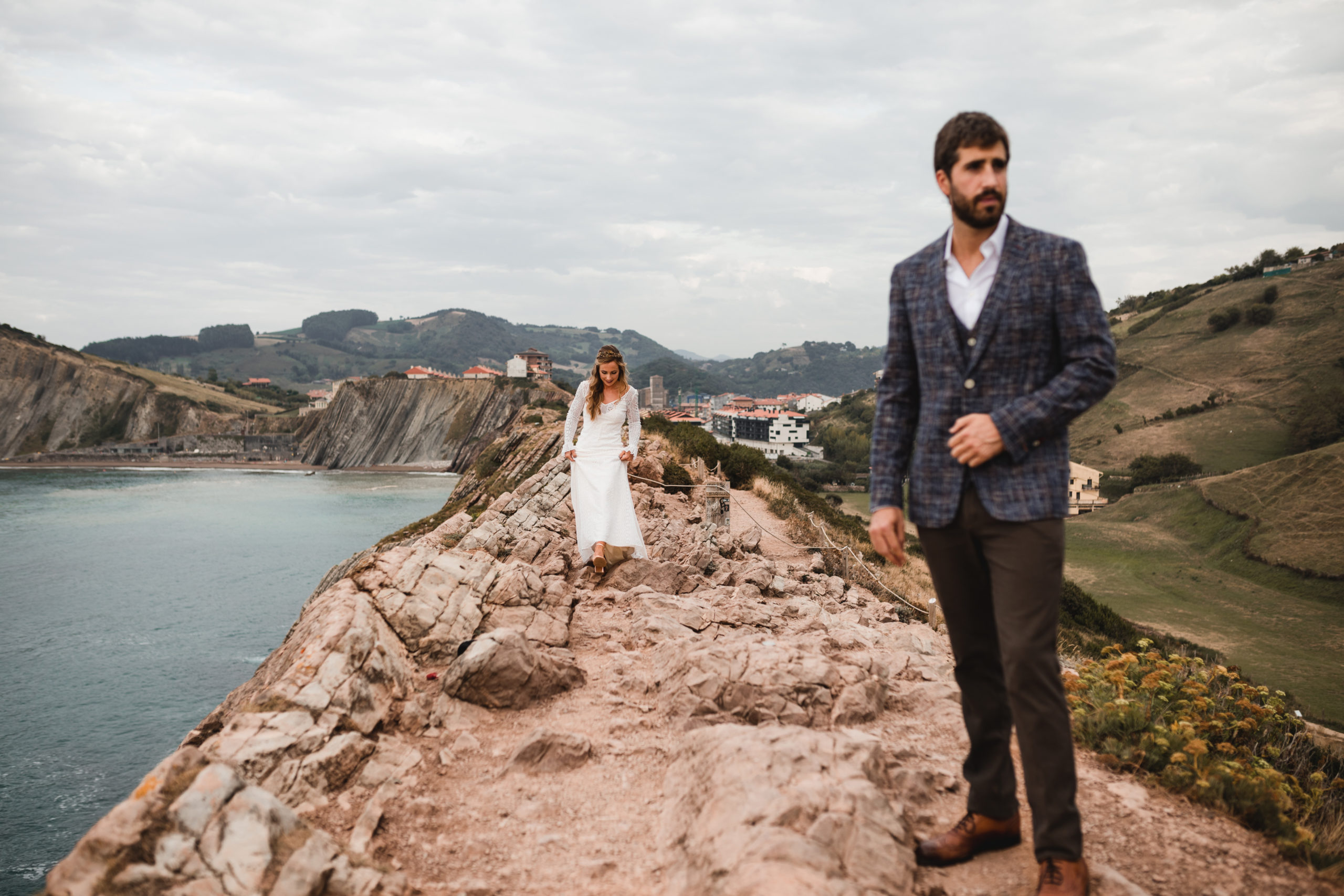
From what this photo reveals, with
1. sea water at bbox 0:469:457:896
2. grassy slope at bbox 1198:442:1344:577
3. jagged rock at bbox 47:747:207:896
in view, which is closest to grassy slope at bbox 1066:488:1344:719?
grassy slope at bbox 1198:442:1344:577

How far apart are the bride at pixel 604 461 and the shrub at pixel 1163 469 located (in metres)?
62.7

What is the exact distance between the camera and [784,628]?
578 centimetres

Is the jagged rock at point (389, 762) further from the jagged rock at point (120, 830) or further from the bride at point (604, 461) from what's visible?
the bride at point (604, 461)

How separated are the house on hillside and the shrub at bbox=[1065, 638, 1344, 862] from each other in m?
56.8

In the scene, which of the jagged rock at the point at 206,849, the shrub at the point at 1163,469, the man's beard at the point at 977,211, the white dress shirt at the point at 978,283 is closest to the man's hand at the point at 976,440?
the white dress shirt at the point at 978,283

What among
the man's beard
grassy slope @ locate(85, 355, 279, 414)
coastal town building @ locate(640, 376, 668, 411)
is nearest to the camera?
the man's beard

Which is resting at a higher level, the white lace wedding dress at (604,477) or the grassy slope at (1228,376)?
the grassy slope at (1228,376)

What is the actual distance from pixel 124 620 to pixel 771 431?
2871 inches

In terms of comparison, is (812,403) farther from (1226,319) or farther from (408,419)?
(408,419)

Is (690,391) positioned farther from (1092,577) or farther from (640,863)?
(640,863)

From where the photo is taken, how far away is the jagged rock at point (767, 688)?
385 cm

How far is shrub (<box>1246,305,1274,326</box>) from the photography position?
7631 centimetres

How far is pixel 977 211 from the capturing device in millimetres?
2246

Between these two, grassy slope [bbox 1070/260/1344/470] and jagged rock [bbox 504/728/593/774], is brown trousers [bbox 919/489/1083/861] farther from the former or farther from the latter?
grassy slope [bbox 1070/260/1344/470]
